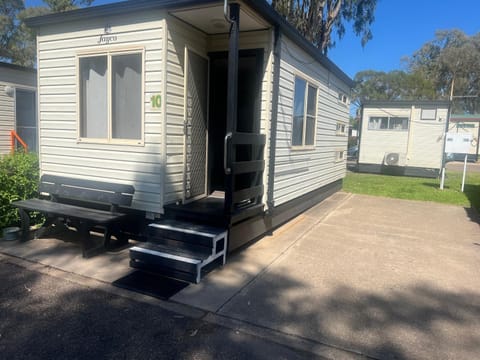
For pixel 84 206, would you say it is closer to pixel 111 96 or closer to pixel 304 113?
pixel 111 96

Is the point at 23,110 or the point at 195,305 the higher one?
the point at 23,110

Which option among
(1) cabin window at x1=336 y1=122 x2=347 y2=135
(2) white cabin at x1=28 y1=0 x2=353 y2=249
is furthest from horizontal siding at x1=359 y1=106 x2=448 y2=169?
(2) white cabin at x1=28 y1=0 x2=353 y2=249

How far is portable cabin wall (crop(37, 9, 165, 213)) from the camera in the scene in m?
4.31

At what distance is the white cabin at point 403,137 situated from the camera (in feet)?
48.3

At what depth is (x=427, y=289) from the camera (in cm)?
369

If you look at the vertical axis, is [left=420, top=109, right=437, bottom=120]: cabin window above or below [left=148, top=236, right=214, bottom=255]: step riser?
above

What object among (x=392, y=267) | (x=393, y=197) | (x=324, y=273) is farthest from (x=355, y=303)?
(x=393, y=197)

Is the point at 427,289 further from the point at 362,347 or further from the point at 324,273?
the point at 362,347

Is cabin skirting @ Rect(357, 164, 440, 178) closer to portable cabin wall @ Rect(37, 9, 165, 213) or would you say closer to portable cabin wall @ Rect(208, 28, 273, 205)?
portable cabin wall @ Rect(208, 28, 273, 205)

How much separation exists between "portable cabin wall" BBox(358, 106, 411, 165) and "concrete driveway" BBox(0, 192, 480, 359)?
10251 mm

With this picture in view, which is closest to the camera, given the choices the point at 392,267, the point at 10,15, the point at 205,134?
the point at 392,267

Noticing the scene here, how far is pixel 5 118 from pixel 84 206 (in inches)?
248

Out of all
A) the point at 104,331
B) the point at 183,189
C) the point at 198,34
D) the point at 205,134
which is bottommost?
the point at 104,331

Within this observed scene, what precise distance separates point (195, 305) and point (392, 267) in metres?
2.52
